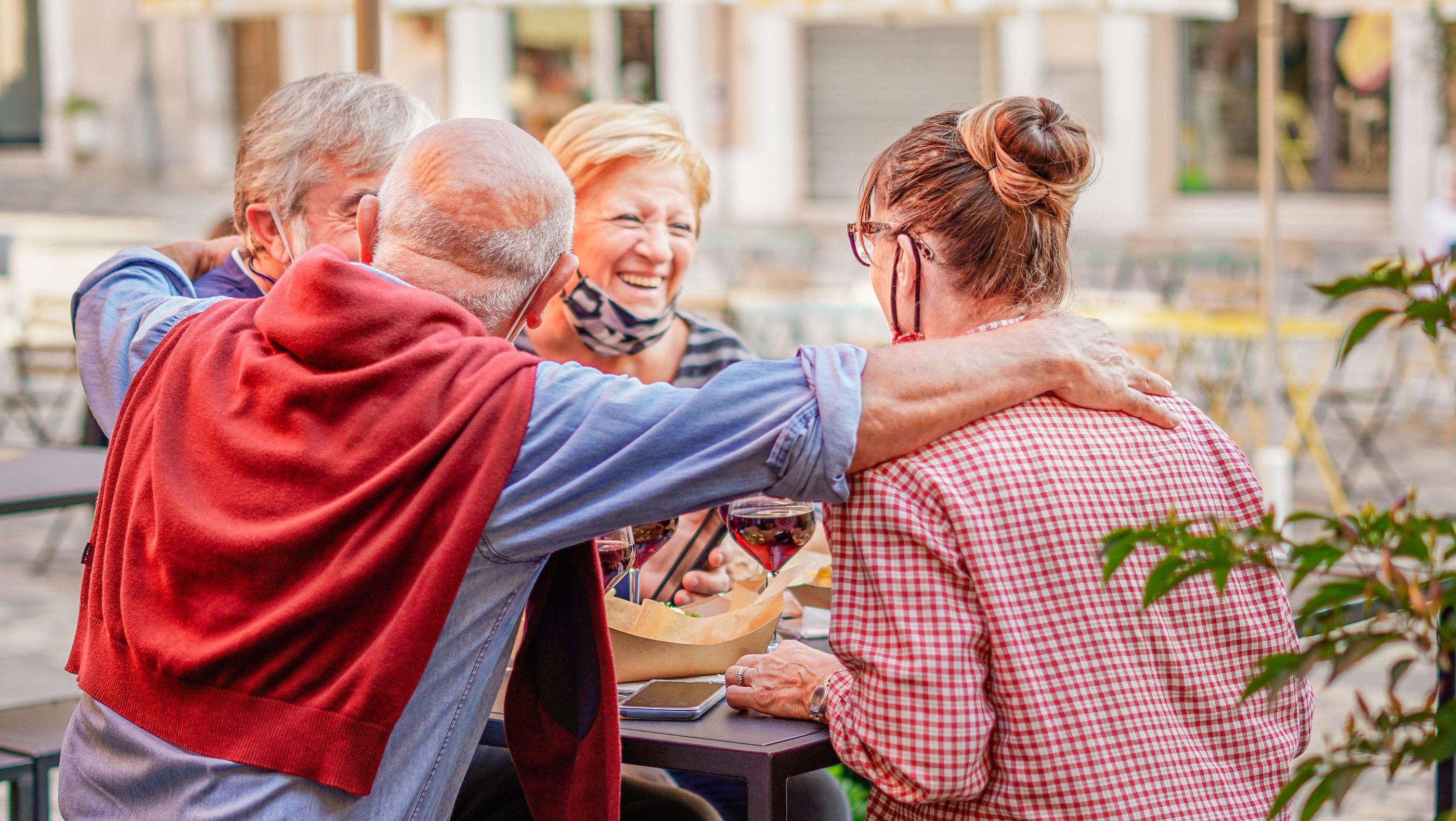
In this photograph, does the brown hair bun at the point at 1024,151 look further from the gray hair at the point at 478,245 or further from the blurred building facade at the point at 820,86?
the blurred building facade at the point at 820,86

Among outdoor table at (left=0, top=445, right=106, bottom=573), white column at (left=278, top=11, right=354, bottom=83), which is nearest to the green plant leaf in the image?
outdoor table at (left=0, top=445, right=106, bottom=573)

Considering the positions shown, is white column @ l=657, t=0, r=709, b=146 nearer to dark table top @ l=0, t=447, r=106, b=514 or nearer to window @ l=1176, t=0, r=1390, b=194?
window @ l=1176, t=0, r=1390, b=194

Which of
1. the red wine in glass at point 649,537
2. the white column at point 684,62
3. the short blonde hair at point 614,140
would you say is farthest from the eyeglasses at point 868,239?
the white column at point 684,62

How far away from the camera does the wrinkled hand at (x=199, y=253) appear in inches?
105

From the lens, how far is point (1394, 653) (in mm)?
4957

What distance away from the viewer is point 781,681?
6.27 ft

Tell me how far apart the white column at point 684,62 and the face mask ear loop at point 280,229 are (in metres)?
16.3

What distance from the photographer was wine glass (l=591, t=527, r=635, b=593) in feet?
7.00

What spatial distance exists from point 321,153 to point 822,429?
3.83ft

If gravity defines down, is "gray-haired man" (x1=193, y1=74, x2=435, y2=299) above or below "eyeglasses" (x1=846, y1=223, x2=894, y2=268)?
above

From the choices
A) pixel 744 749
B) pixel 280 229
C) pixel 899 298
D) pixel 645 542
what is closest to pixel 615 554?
pixel 645 542

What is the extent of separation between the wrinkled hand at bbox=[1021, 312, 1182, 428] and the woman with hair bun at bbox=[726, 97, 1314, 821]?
2 cm

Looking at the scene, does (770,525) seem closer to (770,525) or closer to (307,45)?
(770,525)

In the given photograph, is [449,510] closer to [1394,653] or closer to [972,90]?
[1394,653]
